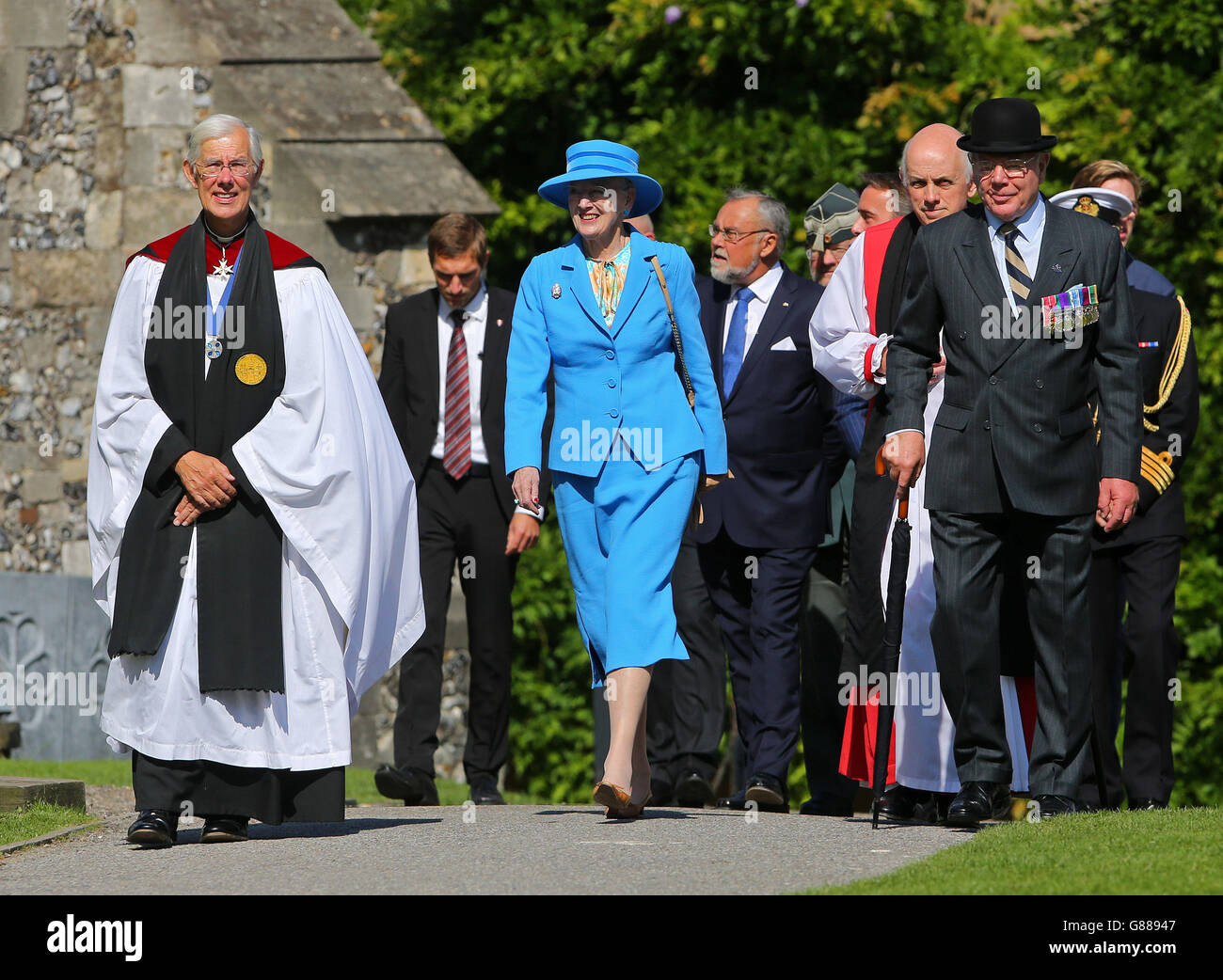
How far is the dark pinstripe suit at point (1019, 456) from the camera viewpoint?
7.09m

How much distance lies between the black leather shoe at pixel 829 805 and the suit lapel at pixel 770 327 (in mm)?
1662

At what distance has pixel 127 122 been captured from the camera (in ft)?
41.9

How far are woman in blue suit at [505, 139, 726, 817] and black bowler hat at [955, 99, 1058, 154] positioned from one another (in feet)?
3.96

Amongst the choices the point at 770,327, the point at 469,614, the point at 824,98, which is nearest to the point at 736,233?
the point at 770,327

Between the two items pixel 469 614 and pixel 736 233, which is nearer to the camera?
pixel 736 233

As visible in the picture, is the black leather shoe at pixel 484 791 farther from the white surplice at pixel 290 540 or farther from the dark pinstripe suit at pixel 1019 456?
the dark pinstripe suit at pixel 1019 456

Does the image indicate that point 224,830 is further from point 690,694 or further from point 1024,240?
point 1024,240

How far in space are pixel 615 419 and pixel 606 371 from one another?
18cm

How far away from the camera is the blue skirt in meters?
7.45

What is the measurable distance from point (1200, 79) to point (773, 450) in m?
5.67

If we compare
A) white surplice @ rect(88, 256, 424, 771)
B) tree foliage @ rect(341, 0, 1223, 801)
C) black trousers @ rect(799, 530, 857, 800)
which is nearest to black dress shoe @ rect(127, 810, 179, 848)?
white surplice @ rect(88, 256, 424, 771)

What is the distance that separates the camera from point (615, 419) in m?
7.60

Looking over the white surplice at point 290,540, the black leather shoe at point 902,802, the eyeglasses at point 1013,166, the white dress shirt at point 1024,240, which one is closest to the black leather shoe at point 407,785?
the white surplice at point 290,540
